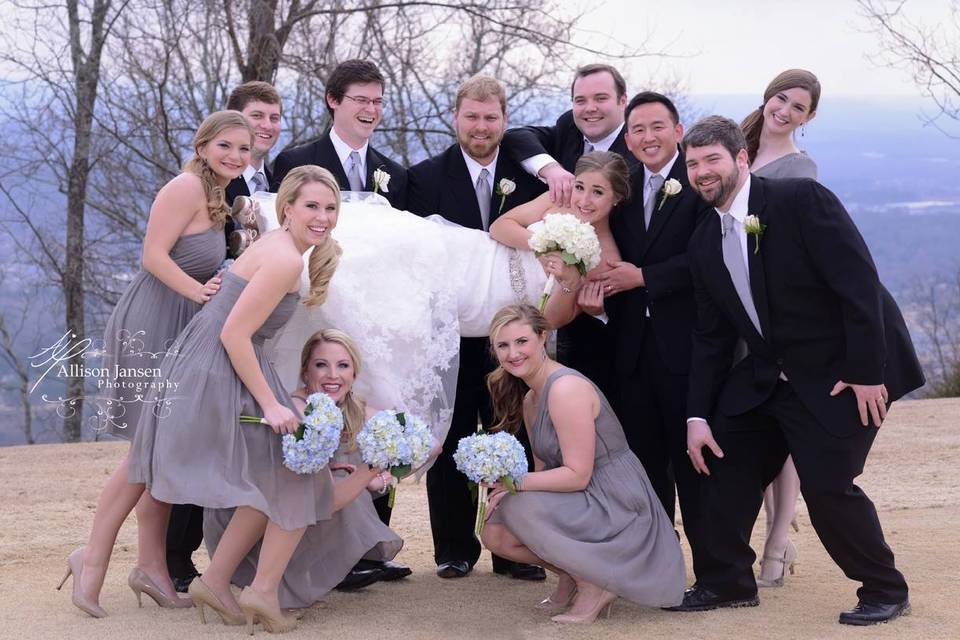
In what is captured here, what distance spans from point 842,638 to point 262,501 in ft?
7.82

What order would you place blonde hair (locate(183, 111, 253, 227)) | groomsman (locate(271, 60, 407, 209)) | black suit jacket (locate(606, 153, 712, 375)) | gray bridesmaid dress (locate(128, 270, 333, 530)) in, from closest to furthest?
gray bridesmaid dress (locate(128, 270, 333, 530)) → blonde hair (locate(183, 111, 253, 227)) → black suit jacket (locate(606, 153, 712, 375)) → groomsman (locate(271, 60, 407, 209))

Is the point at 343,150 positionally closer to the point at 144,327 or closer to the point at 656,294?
the point at 144,327

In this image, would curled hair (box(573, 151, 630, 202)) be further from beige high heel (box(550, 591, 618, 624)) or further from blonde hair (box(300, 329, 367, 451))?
beige high heel (box(550, 591, 618, 624))

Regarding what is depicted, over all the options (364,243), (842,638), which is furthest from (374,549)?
(842,638)

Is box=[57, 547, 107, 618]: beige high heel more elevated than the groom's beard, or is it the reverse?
the groom's beard

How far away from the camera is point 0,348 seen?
15.9m

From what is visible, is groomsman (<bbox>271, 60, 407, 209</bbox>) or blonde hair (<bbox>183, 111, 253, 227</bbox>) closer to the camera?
blonde hair (<bbox>183, 111, 253, 227</bbox>)

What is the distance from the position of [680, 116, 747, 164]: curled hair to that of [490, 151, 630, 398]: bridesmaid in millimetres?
543

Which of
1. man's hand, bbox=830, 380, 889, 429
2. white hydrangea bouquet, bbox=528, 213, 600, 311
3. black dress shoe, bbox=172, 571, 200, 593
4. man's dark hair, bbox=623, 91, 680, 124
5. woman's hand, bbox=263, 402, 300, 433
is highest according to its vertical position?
man's dark hair, bbox=623, 91, 680, 124

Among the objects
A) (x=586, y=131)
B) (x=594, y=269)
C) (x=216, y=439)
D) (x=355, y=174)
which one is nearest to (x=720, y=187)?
(x=594, y=269)

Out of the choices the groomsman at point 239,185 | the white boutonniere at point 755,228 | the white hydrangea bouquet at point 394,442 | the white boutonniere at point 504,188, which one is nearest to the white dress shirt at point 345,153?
the groomsman at point 239,185

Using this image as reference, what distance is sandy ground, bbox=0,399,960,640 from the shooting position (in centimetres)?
502

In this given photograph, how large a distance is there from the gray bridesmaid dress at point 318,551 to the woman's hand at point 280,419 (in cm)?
55

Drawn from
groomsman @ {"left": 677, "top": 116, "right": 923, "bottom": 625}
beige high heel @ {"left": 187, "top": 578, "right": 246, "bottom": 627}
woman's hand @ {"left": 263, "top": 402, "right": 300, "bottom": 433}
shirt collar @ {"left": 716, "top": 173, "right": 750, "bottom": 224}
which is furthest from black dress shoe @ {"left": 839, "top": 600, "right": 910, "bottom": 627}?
beige high heel @ {"left": 187, "top": 578, "right": 246, "bottom": 627}
